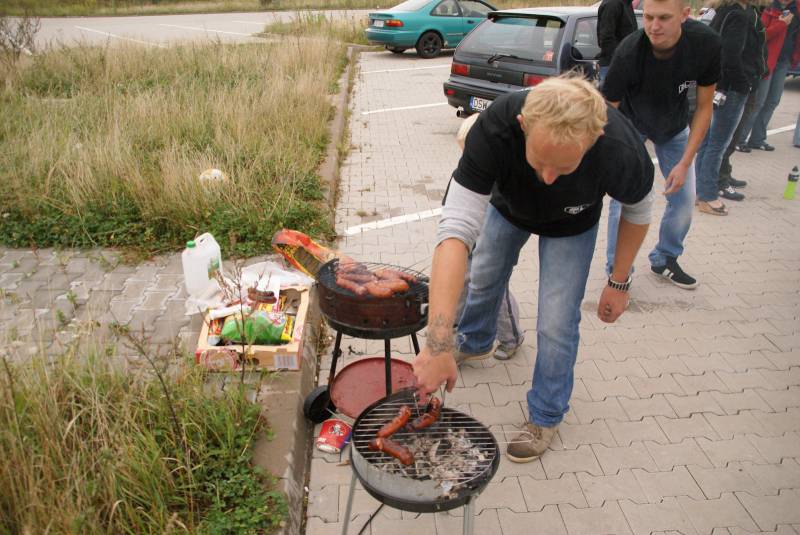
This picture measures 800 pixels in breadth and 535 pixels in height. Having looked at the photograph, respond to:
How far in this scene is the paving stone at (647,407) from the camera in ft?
11.8

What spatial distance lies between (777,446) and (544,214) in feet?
6.34

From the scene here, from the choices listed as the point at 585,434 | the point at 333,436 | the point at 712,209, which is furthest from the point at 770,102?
the point at 333,436

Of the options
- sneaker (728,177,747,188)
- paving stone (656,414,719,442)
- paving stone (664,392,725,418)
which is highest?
sneaker (728,177,747,188)

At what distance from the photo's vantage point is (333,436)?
11.0 ft

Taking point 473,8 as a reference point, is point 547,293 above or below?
below

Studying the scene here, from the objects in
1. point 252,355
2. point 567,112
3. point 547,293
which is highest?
point 567,112

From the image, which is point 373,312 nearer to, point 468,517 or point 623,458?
point 468,517

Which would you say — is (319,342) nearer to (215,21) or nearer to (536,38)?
(536,38)

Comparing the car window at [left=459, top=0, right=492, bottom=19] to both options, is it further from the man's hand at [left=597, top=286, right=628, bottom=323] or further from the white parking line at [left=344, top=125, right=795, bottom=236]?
the man's hand at [left=597, top=286, right=628, bottom=323]

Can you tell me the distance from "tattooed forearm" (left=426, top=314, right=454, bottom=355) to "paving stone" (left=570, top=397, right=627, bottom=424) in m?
1.65

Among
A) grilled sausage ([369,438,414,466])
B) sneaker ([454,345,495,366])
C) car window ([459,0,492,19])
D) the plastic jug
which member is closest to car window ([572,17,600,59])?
sneaker ([454,345,495,366])

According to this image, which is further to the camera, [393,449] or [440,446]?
[440,446]

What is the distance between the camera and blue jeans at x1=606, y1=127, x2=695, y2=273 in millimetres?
4480

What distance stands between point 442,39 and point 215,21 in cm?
1186
